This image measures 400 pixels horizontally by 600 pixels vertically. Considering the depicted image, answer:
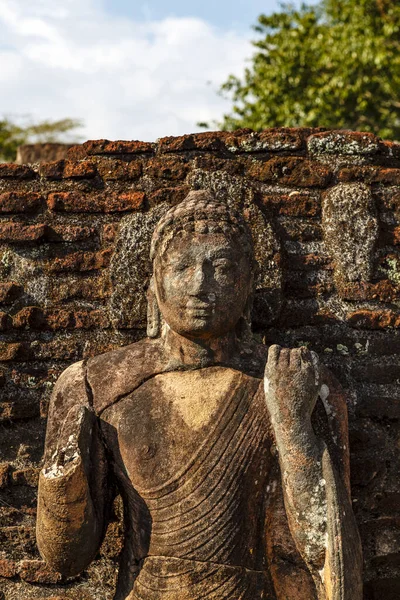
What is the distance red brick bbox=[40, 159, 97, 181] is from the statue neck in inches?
43.0

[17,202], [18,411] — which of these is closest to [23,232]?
[17,202]

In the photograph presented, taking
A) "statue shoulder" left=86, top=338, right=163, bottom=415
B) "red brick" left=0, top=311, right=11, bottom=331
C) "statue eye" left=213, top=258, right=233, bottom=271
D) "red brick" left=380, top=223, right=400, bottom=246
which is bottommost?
"statue shoulder" left=86, top=338, right=163, bottom=415

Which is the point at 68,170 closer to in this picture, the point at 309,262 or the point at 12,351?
the point at 12,351

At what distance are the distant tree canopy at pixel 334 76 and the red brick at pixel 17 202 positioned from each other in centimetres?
721

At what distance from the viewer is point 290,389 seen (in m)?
3.22

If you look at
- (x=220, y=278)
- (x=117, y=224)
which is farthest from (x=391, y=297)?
(x=117, y=224)

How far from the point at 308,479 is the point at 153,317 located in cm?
99

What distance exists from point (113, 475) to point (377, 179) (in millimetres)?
1988

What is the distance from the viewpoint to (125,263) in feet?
13.4

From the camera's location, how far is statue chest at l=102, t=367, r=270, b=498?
132 inches

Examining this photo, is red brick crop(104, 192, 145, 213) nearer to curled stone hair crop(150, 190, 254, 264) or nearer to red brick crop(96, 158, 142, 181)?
red brick crop(96, 158, 142, 181)

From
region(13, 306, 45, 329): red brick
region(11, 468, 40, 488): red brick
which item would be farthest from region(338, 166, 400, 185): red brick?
region(11, 468, 40, 488): red brick

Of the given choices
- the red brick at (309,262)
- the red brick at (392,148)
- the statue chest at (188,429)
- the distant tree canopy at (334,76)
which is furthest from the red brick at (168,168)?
the distant tree canopy at (334,76)

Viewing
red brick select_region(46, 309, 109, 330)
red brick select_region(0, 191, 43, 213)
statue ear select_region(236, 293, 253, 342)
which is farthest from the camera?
red brick select_region(0, 191, 43, 213)
